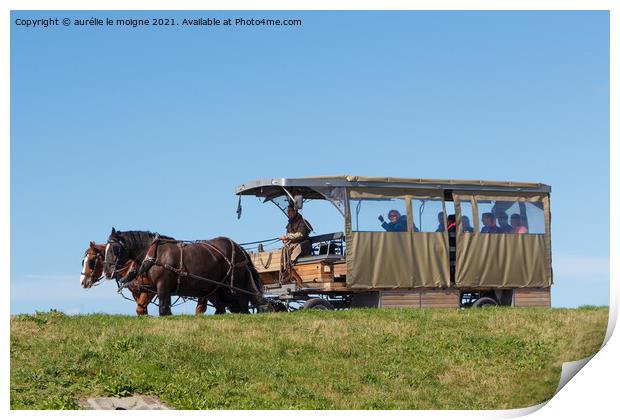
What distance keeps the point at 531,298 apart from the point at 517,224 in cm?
169

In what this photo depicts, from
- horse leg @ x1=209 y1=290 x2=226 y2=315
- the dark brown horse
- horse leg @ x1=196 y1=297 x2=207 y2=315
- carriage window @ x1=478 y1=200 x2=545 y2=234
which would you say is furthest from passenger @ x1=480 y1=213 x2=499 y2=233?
horse leg @ x1=196 y1=297 x2=207 y2=315

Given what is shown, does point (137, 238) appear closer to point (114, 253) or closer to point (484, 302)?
point (114, 253)

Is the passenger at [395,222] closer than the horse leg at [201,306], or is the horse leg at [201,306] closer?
the horse leg at [201,306]

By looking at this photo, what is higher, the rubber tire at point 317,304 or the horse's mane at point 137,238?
the horse's mane at point 137,238

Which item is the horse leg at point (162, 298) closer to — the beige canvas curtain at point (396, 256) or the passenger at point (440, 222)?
the beige canvas curtain at point (396, 256)

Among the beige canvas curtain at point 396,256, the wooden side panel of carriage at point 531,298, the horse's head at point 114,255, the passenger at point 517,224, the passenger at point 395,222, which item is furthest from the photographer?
the passenger at point 517,224

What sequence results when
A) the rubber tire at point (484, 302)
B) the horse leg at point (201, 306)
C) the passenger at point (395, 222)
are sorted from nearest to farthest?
the horse leg at point (201, 306) → the passenger at point (395, 222) → the rubber tire at point (484, 302)

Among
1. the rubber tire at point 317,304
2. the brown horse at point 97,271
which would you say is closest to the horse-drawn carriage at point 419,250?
the rubber tire at point 317,304

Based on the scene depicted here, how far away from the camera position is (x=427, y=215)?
21.3 metres

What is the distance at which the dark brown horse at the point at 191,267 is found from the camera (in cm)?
1903
